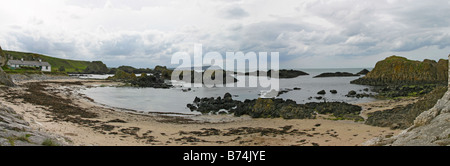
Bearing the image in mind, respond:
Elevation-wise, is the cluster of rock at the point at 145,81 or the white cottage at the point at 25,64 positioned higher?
the white cottage at the point at 25,64

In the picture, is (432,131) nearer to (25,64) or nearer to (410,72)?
(410,72)

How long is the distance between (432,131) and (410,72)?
79826 millimetres

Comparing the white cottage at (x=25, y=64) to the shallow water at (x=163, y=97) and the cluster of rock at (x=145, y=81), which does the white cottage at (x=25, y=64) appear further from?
the shallow water at (x=163, y=97)

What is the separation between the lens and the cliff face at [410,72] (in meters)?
69.4

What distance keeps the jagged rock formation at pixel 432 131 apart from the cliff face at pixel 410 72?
6887cm

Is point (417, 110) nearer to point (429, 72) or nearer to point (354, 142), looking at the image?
point (354, 142)

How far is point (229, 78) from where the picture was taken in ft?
317

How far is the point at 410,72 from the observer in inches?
2899

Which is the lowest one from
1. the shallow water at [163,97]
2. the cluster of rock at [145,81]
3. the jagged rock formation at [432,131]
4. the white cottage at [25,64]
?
the shallow water at [163,97]

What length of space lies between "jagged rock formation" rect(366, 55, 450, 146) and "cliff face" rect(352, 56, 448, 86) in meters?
68.9

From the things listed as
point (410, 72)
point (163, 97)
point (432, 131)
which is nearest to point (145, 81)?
point (163, 97)

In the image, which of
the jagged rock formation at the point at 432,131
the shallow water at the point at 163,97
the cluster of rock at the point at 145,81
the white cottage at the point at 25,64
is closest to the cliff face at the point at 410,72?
the shallow water at the point at 163,97

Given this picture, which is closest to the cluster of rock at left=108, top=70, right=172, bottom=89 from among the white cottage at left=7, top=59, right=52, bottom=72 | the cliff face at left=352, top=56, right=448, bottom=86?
the white cottage at left=7, top=59, right=52, bottom=72

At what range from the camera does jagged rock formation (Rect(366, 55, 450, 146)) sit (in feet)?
27.3
